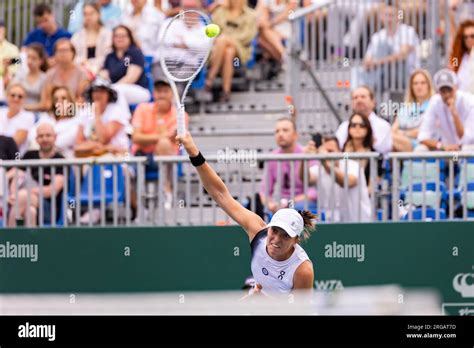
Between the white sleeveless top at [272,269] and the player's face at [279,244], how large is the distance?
42mm

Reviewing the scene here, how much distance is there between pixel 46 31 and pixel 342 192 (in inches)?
164

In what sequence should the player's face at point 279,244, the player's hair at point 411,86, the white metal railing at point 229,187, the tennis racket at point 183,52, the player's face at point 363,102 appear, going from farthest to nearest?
the player's hair at point 411,86, the player's face at point 363,102, the white metal railing at point 229,187, the player's face at point 279,244, the tennis racket at point 183,52

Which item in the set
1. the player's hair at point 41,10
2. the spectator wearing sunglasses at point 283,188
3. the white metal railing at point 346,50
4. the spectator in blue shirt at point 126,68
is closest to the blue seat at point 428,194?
the spectator wearing sunglasses at point 283,188

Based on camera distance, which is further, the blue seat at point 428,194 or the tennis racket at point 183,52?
the blue seat at point 428,194

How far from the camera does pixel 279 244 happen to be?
29.6 ft

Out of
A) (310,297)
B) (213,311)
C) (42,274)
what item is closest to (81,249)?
(42,274)

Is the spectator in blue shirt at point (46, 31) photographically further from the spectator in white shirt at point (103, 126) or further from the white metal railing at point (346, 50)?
the white metal railing at point (346, 50)

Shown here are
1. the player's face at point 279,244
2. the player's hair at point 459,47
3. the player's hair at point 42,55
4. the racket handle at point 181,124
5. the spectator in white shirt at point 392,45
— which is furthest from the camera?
the player's hair at point 42,55

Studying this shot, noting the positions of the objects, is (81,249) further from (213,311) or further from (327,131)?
(327,131)

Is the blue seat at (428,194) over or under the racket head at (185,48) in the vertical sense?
under

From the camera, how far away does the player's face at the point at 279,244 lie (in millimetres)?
8977

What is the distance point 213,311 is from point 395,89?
3227 millimetres

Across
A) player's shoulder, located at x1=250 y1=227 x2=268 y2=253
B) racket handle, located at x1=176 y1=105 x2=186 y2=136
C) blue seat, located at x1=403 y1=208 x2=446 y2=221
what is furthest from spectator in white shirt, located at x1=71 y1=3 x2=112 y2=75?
racket handle, located at x1=176 y1=105 x2=186 y2=136

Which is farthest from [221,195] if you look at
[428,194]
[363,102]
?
[363,102]
